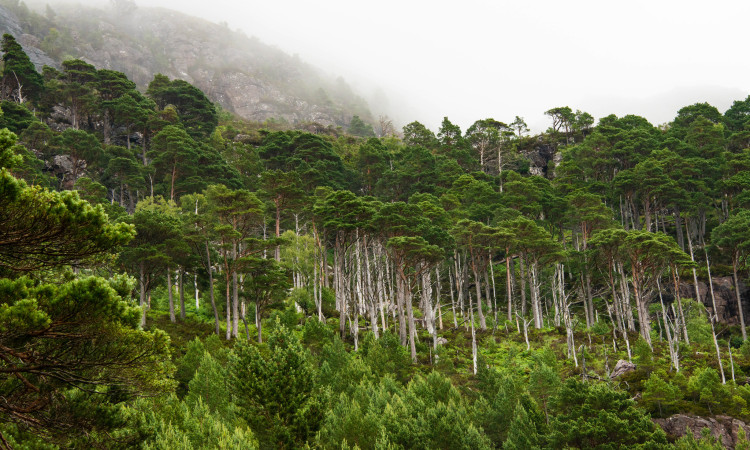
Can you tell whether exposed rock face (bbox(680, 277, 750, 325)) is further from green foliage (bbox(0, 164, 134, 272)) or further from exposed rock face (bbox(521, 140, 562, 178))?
green foliage (bbox(0, 164, 134, 272))

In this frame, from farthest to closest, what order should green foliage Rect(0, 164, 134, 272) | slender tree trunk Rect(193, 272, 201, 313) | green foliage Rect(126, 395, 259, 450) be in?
1. slender tree trunk Rect(193, 272, 201, 313)
2. green foliage Rect(126, 395, 259, 450)
3. green foliage Rect(0, 164, 134, 272)

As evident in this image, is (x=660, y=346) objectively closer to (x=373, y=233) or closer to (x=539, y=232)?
(x=539, y=232)

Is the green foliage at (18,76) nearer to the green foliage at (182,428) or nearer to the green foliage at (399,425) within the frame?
the green foliage at (182,428)

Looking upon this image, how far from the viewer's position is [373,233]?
35.4 meters

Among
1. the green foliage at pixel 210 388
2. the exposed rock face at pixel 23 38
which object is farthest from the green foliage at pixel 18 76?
the green foliage at pixel 210 388

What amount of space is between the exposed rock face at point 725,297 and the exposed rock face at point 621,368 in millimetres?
18277

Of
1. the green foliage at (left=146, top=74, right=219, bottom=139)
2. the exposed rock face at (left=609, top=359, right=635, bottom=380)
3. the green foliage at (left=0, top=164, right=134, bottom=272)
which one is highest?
the green foliage at (left=146, top=74, right=219, bottom=139)

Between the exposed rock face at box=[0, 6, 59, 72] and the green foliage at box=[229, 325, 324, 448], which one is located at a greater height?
the exposed rock face at box=[0, 6, 59, 72]

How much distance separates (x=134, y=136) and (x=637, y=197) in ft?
215

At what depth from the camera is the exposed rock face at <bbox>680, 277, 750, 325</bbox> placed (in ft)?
138

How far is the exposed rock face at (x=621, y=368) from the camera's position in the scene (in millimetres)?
28688

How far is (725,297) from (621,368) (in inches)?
843

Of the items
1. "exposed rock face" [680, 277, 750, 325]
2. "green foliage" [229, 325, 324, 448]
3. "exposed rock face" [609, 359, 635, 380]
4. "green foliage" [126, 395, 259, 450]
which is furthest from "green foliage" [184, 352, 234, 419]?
"exposed rock face" [680, 277, 750, 325]

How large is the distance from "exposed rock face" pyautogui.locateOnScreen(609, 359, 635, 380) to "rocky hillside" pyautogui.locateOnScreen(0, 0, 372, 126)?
119 metres
